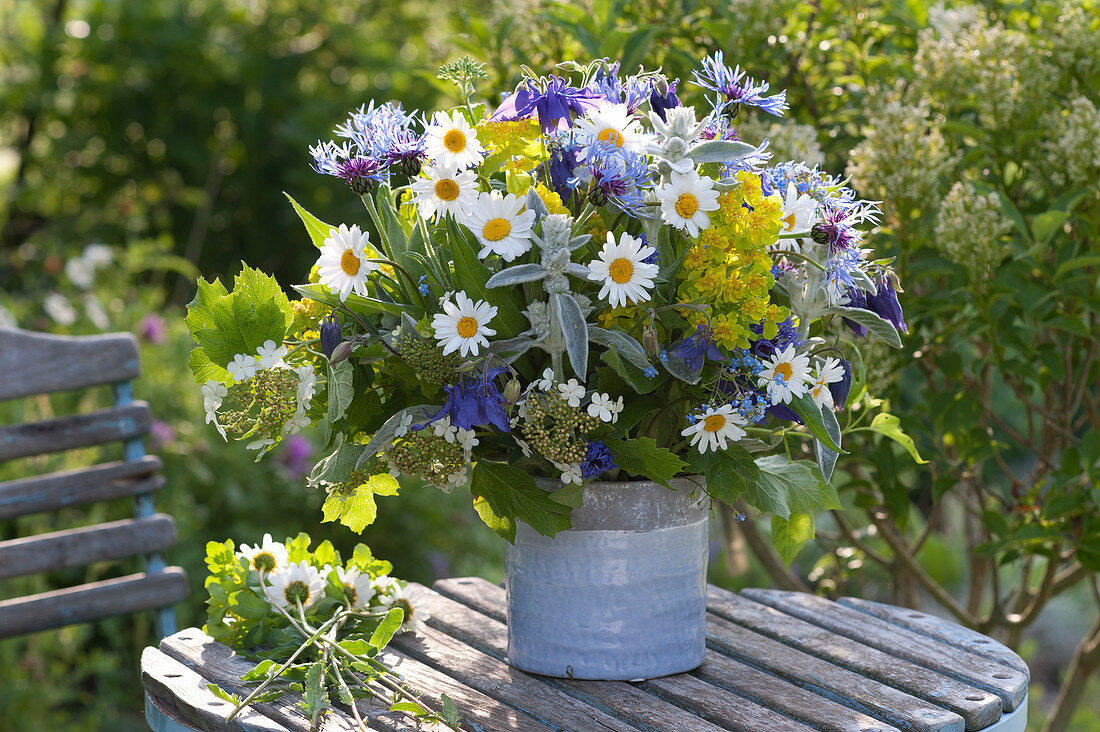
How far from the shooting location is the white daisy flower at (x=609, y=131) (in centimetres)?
103

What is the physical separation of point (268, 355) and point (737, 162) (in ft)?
1.65

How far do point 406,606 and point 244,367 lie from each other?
45cm

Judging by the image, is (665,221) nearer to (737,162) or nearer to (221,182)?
(737,162)

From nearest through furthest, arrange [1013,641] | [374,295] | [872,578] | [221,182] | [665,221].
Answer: [665,221]
[374,295]
[1013,641]
[872,578]
[221,182]

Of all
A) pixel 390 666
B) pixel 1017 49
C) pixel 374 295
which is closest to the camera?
pixel 374 295

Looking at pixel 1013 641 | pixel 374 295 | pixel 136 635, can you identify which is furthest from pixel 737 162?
pixel 136 635

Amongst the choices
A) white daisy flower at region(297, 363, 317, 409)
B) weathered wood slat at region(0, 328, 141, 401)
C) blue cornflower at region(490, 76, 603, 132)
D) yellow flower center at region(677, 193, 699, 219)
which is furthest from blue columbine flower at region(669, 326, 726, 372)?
weathered wood slat at region(0, 328, 141, 401)

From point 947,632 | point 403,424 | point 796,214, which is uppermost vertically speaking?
point 796,214

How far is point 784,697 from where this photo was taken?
119 cm

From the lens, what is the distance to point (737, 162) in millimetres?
1087

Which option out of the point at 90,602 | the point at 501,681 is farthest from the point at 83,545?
the point at 501,681

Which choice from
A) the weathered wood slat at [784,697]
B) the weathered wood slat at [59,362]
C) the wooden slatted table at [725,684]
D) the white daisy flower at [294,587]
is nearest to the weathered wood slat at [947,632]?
the wooden slatted table at [725,684]

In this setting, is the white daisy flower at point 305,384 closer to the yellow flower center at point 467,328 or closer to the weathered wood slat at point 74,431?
the yellow flower center at point 467,328

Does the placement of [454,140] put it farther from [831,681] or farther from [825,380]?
[831,681]
